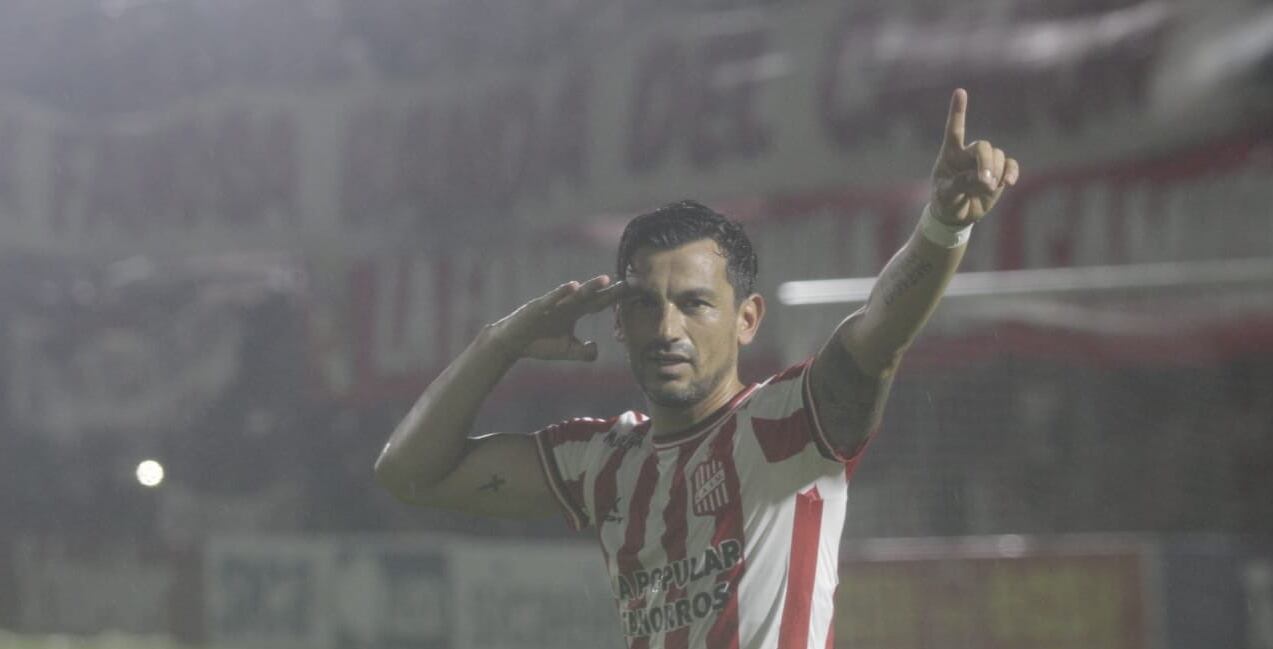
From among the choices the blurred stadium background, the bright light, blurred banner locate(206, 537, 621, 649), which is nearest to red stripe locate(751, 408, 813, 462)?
the blurred stadium background

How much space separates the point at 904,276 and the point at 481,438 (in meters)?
0.72

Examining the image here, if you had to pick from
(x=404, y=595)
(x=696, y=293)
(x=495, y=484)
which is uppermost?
(x=696, y=293)

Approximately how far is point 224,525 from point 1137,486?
2.74 meters

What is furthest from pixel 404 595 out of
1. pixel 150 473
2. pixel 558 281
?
pixel 150 473

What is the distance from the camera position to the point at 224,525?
547 centimetres

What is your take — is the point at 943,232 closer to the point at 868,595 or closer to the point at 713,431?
the point at 713,431

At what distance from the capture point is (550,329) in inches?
82.4

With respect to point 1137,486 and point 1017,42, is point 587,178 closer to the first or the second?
point 1017,42

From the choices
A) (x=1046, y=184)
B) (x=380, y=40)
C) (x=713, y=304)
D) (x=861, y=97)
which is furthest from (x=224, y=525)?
(x=713, y=304)

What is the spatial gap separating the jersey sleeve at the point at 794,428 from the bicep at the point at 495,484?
38 centimetres

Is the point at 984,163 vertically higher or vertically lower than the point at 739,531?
higher

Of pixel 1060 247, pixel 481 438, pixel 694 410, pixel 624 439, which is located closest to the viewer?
pixel 694 410

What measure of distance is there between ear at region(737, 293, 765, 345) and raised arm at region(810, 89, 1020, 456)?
0.53 ft

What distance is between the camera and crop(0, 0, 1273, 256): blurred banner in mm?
4602
